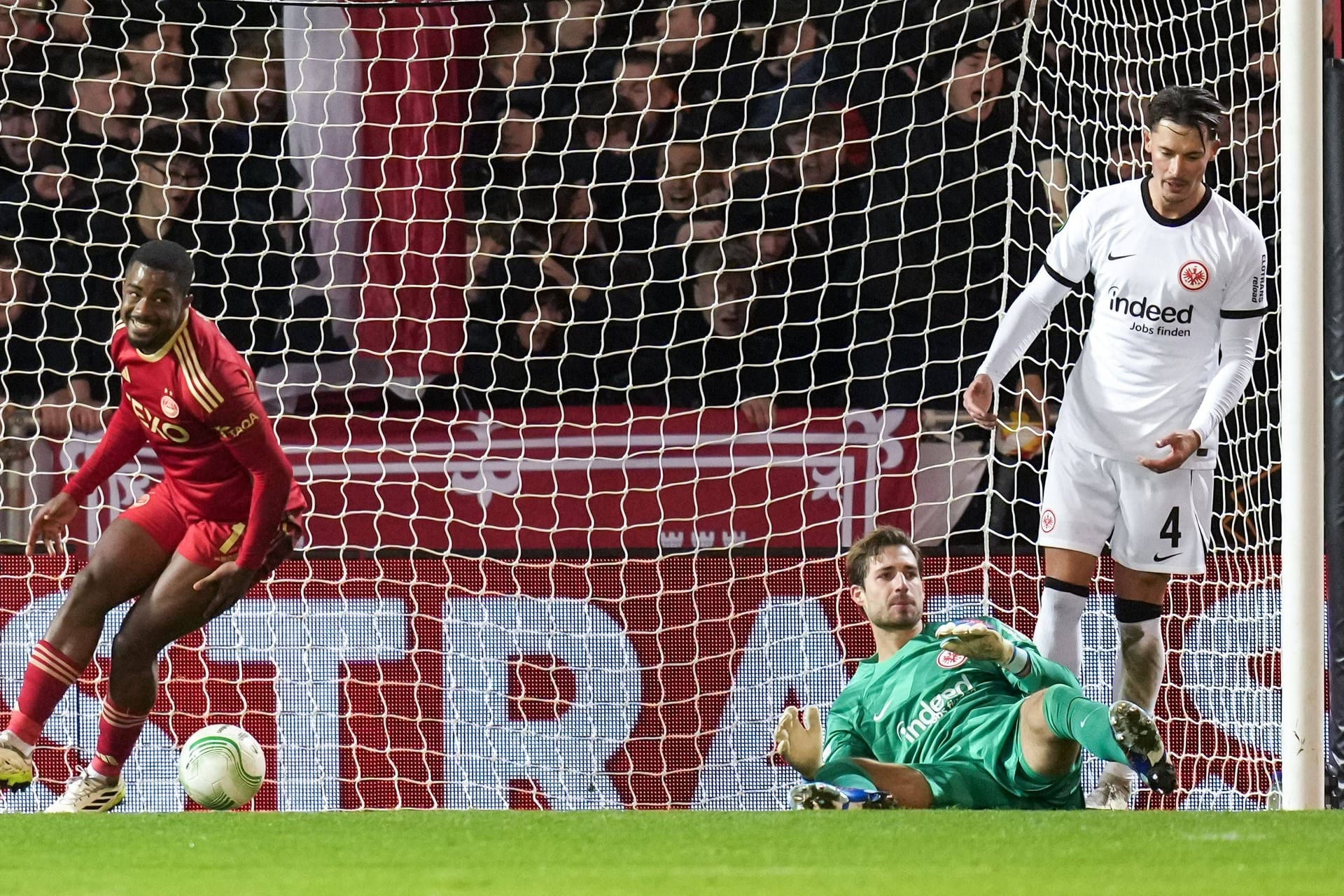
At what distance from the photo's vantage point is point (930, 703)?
4.38 meters

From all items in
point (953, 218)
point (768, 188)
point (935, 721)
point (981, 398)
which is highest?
point (768, 188)

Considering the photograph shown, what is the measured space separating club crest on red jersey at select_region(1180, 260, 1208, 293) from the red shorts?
2283 millimetres

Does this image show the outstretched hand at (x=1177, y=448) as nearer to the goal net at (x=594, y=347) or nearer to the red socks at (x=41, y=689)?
the goal net at (x=594, y=347)

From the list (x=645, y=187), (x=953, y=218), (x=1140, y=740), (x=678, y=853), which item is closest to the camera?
(x=678, y=853)

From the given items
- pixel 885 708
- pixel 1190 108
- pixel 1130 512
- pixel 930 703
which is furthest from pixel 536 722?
pixel 1190 108

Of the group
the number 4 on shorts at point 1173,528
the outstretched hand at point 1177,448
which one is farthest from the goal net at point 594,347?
the outstretched hand at point 1177,448

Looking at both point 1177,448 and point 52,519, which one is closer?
point 1177,448

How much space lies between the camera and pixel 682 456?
17.3 ft

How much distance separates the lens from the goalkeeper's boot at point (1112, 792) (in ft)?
15.1

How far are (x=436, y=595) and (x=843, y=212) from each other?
1.84 m

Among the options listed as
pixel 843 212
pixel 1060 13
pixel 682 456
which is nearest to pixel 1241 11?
pixel 1060 13

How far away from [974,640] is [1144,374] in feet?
2.85

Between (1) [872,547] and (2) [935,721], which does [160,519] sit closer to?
(1) [872,547]

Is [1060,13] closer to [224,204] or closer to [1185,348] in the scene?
[1185,348]
